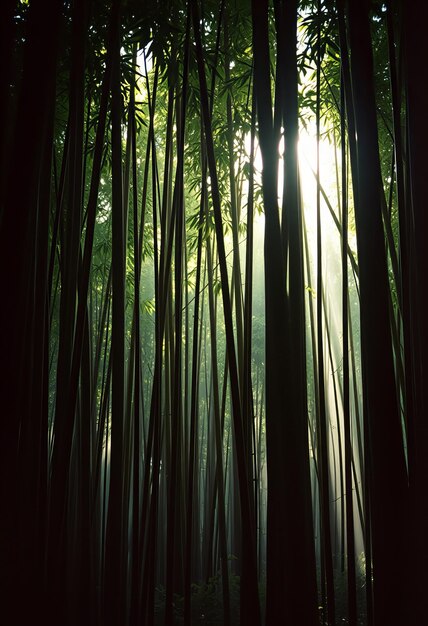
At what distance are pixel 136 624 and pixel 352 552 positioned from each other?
78 cm

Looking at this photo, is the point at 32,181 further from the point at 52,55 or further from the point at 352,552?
the point at 352,552

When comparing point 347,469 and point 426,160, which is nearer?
point 426,160

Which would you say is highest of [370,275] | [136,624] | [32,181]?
[32,181]

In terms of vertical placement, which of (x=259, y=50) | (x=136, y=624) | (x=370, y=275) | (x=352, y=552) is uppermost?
(x=259, y=50)

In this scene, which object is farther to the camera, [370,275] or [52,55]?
[52,55]

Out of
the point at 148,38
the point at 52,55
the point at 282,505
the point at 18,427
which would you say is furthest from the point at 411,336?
the point at 148,38

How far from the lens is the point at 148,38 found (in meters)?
2.01

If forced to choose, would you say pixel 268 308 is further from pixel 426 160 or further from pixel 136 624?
pixel 136 624

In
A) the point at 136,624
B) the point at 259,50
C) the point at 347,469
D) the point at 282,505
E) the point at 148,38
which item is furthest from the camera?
the point at 148,38

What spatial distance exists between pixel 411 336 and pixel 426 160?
19.2 inches

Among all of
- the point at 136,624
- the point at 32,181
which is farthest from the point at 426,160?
the point at 136,624

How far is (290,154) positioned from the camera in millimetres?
1429

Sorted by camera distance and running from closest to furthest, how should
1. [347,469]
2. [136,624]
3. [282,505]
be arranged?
[282,505]
[347,469]
[136,624]

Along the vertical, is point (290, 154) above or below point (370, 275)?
above
